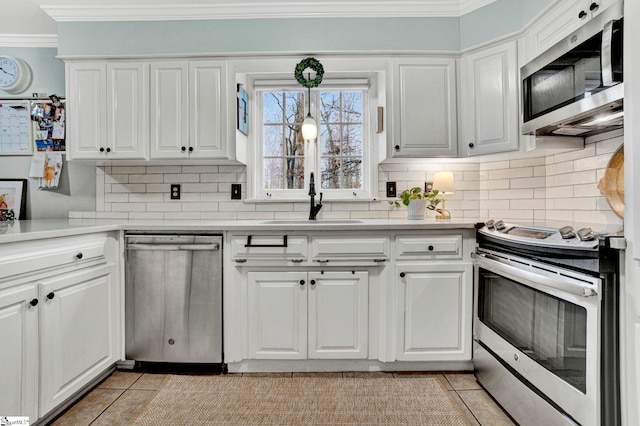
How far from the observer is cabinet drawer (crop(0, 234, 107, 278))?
4.75 ft

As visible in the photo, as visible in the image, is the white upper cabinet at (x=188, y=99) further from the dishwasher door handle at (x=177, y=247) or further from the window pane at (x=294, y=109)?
the dishwasher door handle at (x=177, y=247)

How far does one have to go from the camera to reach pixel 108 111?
2.47m

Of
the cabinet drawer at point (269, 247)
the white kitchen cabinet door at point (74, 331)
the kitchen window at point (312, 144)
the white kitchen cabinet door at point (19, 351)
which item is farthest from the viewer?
the kitchen window at point (312, 144)

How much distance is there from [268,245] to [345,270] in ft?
1.58

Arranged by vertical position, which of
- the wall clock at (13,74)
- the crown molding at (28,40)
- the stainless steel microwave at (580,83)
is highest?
the crown molding at (28,40)

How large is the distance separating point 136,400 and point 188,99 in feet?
6.14

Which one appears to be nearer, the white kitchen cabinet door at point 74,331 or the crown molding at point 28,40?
the white kitchen cabinet door at point 74,331

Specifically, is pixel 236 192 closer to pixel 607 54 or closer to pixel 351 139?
pixel 351 139

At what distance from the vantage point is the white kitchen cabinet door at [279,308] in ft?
6.96

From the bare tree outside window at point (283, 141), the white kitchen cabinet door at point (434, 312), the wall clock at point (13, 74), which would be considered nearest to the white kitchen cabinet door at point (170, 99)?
the bare tree outside window at point (283, 141)

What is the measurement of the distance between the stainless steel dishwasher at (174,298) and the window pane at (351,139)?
1297 millimetres

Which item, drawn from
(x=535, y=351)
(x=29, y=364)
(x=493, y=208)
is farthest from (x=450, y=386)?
(x=29, y=364)

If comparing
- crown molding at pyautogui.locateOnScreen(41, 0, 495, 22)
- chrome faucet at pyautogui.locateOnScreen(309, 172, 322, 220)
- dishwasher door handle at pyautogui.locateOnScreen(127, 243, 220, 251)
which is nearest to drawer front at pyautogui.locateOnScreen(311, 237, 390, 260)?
chrome faucet at pyautogui.locateOnScreen(309, 172, 322, 220)

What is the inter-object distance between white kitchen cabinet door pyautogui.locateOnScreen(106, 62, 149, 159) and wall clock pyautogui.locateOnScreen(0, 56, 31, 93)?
2.87 ft
